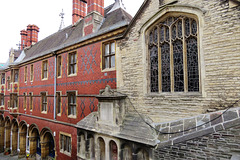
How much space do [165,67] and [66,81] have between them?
7569 millimetres

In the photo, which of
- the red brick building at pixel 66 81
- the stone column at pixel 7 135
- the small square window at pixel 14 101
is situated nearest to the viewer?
the red brick building at pixel 66 81

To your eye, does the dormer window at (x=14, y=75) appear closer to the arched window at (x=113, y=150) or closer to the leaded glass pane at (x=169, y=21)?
the arched window at (x=113, y=150)

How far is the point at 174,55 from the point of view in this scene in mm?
5637

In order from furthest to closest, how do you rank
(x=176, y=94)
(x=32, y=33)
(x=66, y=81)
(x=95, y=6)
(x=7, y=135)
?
(x=32, y=33)
(x=7, y=135)
(x=66, y=81)
(x=95, y=6)
(x=176, y=94)

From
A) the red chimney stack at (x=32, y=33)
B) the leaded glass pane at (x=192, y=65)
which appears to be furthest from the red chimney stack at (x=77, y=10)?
the leaded glass pane at (x=192, y=65)

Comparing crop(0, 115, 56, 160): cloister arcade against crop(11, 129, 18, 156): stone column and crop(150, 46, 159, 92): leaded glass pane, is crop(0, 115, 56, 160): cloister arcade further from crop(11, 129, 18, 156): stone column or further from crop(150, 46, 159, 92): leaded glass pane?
crop(150, 46, 159, 92): leaded glass pane

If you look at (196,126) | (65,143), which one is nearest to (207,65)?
(196,126)

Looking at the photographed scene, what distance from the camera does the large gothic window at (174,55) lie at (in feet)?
17.1

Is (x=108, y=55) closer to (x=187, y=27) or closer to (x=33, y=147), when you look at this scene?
(x=187, y=27)

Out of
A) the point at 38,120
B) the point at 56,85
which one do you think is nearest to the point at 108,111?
the point at 56,85

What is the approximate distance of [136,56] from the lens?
6582mm

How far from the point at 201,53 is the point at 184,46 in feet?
2.14

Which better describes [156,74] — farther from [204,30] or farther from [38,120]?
[38,120]

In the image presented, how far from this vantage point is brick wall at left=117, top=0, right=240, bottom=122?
4.31m
